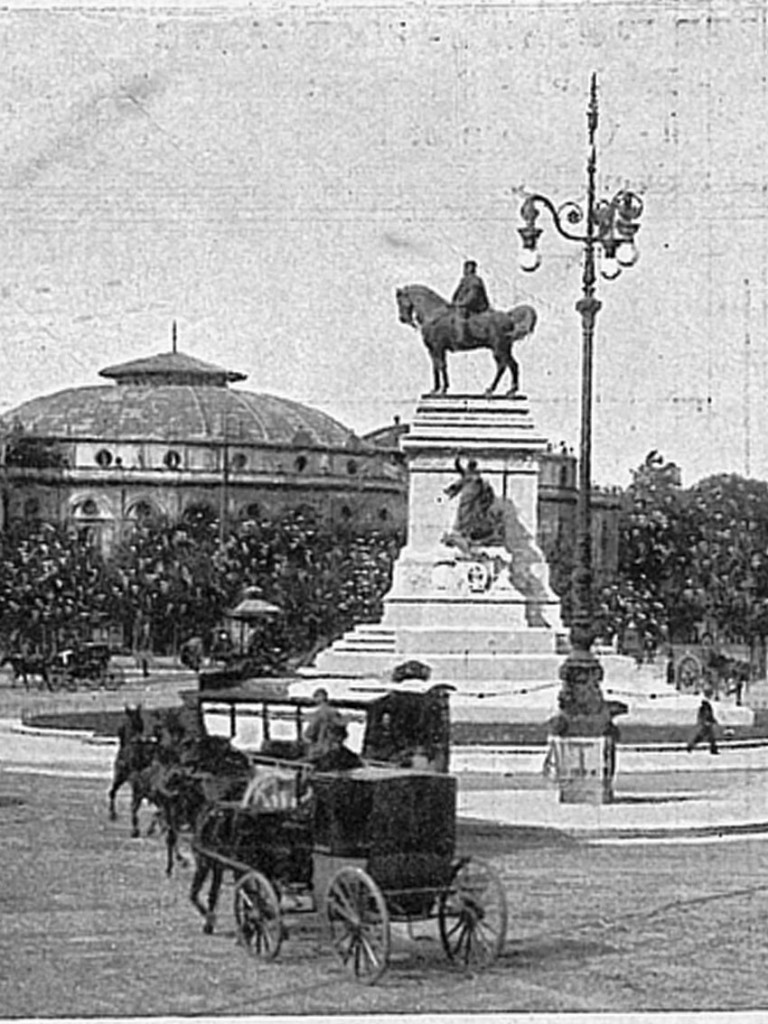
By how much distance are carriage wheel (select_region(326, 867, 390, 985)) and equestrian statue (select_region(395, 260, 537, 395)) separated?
344 inches

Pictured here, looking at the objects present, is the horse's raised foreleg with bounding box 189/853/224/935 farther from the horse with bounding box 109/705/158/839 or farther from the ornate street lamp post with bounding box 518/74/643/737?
the ornate street lamp post with bounding box 518/74/643/737

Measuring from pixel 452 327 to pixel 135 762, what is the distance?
881cm

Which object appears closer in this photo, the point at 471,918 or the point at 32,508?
the point at 471,918

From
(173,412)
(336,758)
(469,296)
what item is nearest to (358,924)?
(336,758)

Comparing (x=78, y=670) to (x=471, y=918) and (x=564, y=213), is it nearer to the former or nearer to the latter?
(x=564, y=213)

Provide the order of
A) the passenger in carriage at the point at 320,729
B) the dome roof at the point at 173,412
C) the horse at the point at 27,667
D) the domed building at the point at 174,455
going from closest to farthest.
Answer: the passenger in carriage at the point at 320,729 < the dome roof at the point at 173,412 < the domed building at the point at 174,455 < the horse at the point at 27,667

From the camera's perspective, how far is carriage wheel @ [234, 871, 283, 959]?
13.3m

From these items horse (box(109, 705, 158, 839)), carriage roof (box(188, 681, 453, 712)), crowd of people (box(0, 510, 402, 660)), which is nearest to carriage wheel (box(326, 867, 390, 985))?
carriage roof (box(188, 681, 453, 712))

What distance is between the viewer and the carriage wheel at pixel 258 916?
13289 mm

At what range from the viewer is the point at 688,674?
31.1m

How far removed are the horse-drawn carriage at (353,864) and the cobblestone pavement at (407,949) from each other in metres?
0.15

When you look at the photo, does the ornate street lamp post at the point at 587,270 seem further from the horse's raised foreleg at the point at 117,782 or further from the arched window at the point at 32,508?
the arched window at the point at 32,508

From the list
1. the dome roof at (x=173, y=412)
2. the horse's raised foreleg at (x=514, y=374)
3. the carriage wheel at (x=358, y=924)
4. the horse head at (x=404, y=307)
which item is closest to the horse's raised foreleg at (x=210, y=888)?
the carriage wheel at (x=358, y=924)

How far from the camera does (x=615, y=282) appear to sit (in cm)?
2095
